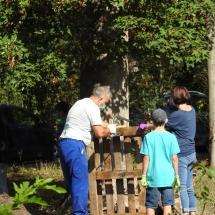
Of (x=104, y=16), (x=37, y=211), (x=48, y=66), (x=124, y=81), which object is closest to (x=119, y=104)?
(x=124, y=81)

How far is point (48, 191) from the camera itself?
35.0 feet

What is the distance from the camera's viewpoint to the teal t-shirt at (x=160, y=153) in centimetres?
702

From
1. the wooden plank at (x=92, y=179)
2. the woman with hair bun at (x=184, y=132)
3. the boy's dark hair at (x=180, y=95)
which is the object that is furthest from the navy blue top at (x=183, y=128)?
the wooden plank at (x=92, y=179)

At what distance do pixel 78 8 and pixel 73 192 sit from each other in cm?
359

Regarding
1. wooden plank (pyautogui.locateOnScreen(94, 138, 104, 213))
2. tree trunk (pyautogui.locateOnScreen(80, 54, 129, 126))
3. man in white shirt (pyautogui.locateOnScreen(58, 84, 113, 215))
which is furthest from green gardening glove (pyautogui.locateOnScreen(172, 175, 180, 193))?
tree trunk (pyautogui.locateOnScreen(80, 54, 129, 126))

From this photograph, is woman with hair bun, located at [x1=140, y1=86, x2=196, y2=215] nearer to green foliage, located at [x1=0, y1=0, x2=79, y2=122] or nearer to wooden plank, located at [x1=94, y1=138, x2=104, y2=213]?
wooden plank, located at [x1=94, y1=138, x2=104, y2=213]

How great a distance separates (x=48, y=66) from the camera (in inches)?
368

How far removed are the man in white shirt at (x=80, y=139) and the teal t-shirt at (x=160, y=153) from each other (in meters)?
0.44

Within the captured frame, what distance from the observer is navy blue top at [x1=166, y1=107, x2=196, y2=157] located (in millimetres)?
7609

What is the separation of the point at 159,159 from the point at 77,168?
854 millimetres

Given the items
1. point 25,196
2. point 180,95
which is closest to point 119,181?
point 180,95

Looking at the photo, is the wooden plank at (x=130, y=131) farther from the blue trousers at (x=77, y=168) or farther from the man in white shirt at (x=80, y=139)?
the blue trousers at (x=77, y=168)

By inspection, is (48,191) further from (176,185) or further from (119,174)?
(176,185)

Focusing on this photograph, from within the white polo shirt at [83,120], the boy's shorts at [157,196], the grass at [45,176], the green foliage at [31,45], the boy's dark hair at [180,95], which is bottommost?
the grass at [45,176]
